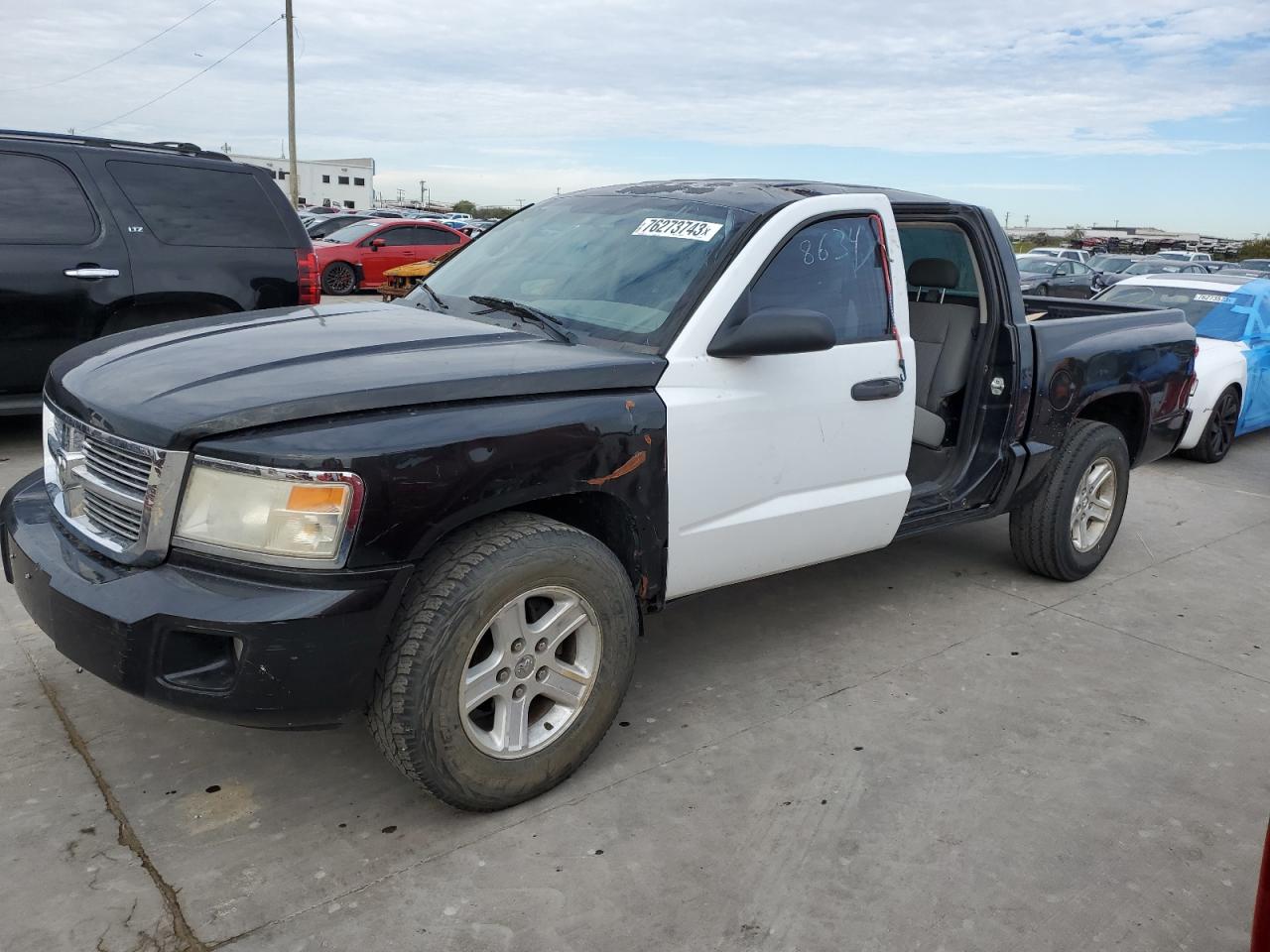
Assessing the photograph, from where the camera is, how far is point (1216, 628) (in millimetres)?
4785

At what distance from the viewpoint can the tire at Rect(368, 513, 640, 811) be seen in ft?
8.76

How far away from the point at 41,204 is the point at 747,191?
477cm

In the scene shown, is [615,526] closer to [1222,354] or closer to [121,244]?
[121,244]

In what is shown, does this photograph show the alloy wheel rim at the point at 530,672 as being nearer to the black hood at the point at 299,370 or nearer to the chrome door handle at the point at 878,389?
the black hood at the point at 299,370

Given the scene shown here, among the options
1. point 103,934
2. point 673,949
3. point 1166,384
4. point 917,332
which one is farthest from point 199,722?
point 1166,384

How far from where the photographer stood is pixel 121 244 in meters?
6.54

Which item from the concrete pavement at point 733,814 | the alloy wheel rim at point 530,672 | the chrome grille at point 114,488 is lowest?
the concrete pavement at point 733,814

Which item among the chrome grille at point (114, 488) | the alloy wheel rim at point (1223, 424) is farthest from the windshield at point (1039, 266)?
the chrome grille at point (114, 488)

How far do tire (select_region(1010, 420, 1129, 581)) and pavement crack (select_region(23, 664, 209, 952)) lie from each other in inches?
155

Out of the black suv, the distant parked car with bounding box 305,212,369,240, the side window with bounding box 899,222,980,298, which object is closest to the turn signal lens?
the side window with bounding box 899,222,980,298

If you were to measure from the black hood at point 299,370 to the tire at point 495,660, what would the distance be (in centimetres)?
41

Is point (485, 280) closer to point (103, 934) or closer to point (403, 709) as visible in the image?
point (403, 709)

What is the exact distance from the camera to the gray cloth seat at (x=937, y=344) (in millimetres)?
4805

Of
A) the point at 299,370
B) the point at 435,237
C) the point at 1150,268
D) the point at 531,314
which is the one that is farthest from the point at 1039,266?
the point at 299,370
